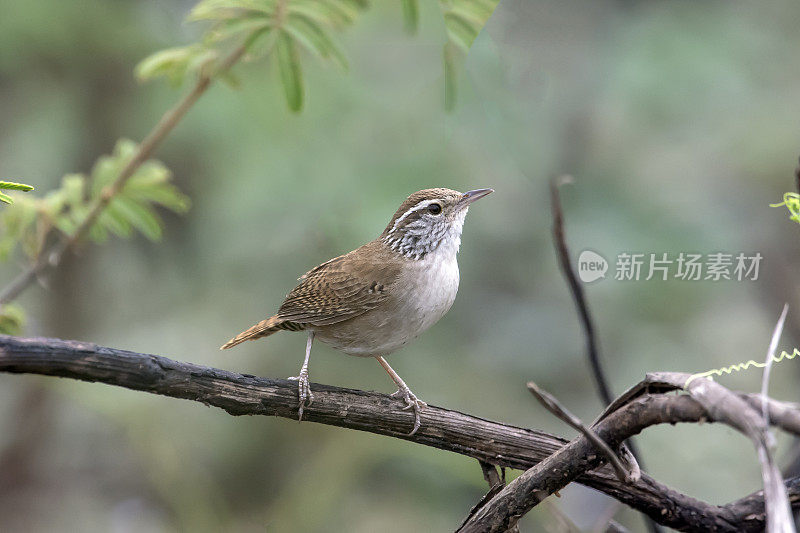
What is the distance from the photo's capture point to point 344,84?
384 cm

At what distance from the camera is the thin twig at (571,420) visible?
1.23 meters

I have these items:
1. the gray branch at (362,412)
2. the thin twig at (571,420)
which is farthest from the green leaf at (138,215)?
the thin twig at (571,420)

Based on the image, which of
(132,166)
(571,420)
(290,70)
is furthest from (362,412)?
(132,166)

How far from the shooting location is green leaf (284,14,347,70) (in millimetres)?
2324

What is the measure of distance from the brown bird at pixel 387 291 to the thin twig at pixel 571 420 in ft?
2.95

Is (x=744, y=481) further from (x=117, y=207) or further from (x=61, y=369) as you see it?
(x=61, y=369)

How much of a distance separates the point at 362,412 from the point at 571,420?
0.75 metres

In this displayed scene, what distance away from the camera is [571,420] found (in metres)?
1.26

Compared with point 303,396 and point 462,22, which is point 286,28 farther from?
point 303,396

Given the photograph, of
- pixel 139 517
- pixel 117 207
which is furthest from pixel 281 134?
pixel 139 517

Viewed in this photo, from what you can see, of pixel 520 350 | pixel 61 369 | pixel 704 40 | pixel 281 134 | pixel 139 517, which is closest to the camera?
pixel 61 369

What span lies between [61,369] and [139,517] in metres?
3.41

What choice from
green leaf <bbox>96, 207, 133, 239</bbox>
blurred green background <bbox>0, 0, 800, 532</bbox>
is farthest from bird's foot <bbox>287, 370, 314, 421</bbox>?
blurred green background <bbox>0, 0, 800, 532</bbox>

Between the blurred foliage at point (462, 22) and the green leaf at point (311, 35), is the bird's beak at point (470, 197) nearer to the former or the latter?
the blurred foliage at point (462, 22)
